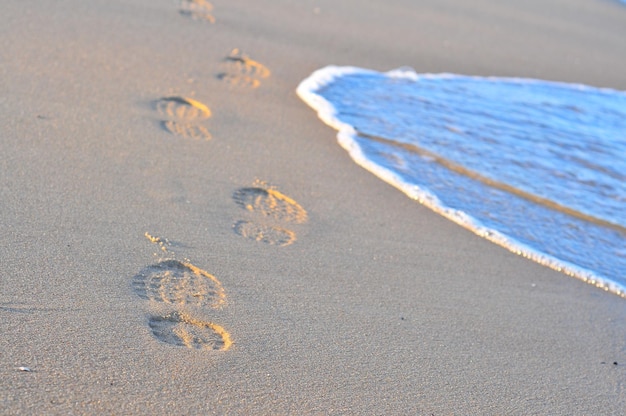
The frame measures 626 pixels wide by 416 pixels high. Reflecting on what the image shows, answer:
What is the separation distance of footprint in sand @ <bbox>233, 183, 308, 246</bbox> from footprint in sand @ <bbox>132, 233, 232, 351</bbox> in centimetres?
36

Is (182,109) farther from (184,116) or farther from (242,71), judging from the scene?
(242,71)

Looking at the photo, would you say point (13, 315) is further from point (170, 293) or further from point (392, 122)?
point (392, 122)

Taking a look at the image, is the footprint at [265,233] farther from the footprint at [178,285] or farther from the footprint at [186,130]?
the footprint at [186,130]

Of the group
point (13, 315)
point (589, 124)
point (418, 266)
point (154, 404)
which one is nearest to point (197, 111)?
point (418, 266)

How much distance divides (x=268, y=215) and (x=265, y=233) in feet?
0.54

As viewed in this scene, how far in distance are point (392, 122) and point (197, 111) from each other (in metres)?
1.22

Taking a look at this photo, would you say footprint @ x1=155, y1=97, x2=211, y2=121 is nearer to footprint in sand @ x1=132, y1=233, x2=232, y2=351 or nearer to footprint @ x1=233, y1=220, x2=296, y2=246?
footprint @ x1=233, y1=220, x2=296, y2=246

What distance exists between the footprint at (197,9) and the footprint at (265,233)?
2729 millimetres

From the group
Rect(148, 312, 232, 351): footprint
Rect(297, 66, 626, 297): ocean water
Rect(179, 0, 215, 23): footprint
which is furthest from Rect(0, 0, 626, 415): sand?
Rect(179, 0, 215, 23): footprint

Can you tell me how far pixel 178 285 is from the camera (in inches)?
100.0

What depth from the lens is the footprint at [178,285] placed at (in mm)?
2457

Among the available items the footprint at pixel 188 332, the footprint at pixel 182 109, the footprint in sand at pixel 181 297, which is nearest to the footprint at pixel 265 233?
the footprint in sand at pixel 181 297

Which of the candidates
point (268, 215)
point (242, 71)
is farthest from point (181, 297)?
point (242, 71)

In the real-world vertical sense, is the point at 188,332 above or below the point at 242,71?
below
